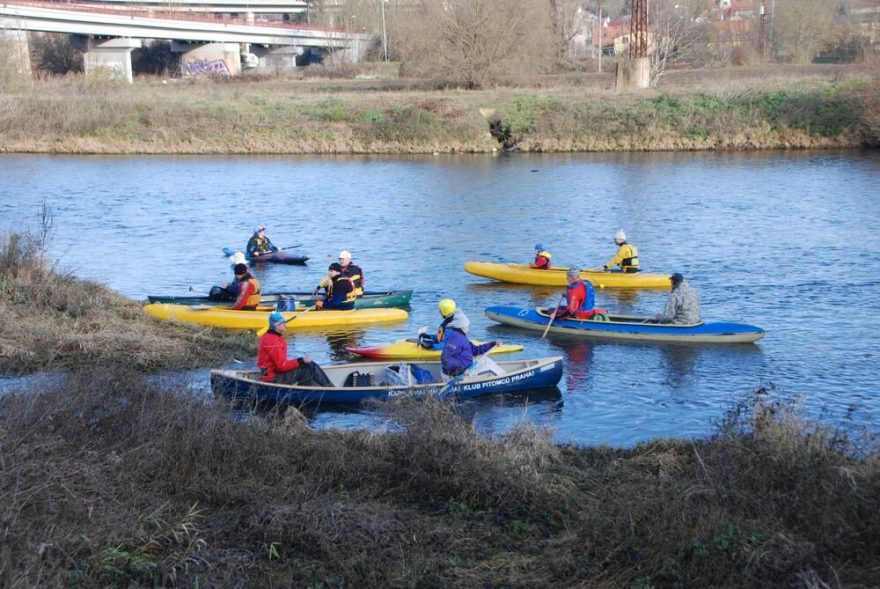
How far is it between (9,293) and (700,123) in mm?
38421

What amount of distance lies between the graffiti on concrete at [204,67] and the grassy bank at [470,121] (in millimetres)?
27786

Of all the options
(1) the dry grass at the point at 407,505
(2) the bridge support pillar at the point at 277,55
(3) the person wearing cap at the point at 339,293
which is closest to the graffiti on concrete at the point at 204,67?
(2) the bridge support pillar at the point at 277,55

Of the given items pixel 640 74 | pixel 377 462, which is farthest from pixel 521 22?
pixel 377 462

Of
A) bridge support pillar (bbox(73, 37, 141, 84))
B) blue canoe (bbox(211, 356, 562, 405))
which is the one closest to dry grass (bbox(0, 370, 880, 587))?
blue canoe (bbox(211, 356, 562, 405))

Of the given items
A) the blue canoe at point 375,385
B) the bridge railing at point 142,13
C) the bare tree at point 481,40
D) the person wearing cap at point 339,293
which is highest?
the bridge railing at point 142,13

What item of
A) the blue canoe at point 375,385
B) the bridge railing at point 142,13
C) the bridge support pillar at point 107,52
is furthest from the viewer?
the bridge support pillar at point 107,52

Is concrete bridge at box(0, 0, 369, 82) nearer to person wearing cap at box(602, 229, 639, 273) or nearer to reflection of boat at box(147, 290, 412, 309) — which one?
reflection of boat at box(147, 290, 412, 309)

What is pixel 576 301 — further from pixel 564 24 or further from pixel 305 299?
pixel 564 24

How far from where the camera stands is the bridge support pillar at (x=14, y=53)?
5762cm

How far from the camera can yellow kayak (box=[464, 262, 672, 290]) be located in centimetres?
2248

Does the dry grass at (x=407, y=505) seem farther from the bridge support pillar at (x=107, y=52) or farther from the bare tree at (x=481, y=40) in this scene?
the bridge support pillar at (x=107, y=52)

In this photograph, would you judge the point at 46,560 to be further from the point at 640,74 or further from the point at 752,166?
the point at 640,74

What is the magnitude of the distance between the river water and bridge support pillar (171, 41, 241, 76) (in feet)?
117

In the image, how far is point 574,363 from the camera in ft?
56.4
